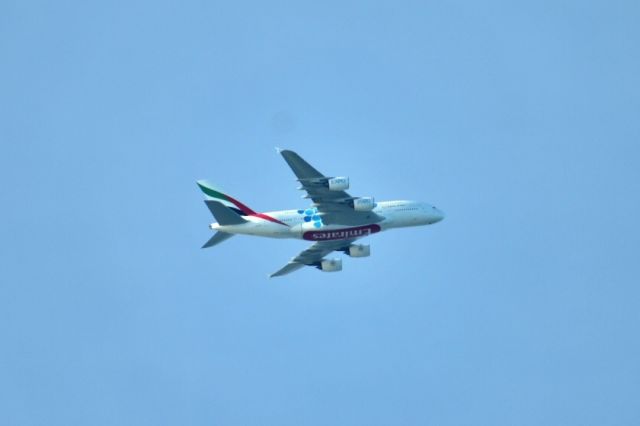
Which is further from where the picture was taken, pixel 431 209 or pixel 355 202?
pixel 431 209

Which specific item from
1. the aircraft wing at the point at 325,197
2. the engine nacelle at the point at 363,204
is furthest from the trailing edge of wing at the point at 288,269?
the engine nacelle at the point at 363,204

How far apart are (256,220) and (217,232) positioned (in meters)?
3.72

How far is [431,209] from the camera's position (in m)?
115

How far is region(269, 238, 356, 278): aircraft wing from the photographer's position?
115 meters

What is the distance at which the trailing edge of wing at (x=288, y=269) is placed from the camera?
11700cm

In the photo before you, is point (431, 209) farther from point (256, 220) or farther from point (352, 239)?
point (256, 220)

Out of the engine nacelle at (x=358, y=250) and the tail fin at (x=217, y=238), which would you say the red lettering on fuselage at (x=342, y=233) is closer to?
the engine nacelle at (x=358, y=250)

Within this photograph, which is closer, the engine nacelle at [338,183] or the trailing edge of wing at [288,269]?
the engine nacelle at [338,183]

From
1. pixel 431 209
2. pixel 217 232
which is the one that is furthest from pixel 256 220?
pixel 431 209

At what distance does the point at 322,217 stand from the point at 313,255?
769cm

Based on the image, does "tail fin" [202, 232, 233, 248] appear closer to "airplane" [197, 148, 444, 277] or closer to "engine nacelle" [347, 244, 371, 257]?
"airplane" [197, 148, 444, 277]

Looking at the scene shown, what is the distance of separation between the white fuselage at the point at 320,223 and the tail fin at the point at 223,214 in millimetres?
450

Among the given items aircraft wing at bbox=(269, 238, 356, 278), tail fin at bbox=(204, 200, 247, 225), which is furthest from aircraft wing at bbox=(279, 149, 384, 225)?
tail fin at bbox=(204, 200, 247, 225)

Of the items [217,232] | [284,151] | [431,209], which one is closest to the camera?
[284,151]
